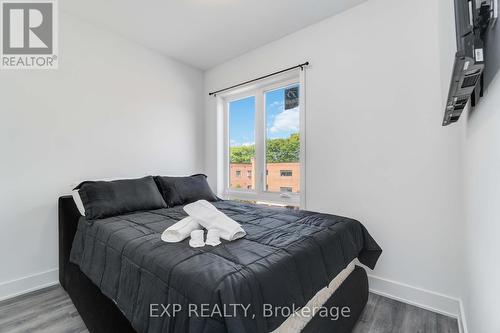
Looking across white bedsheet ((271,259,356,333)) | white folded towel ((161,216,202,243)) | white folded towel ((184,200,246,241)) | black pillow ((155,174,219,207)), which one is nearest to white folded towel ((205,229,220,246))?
white folded towel ((184,200,246,241))

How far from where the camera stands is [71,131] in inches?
91.0

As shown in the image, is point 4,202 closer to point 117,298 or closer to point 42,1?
point 117,298

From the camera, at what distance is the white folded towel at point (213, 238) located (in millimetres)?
1267

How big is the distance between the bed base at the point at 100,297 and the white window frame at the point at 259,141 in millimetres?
1059

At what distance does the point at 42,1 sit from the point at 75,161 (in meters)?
1.47

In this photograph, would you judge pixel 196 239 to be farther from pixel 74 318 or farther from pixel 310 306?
pixel 74 318

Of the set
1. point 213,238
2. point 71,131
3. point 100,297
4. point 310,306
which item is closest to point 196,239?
point 213,238

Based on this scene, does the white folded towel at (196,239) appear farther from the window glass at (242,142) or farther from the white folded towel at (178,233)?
the window glass at (242,142)

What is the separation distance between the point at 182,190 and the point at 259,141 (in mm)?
1160

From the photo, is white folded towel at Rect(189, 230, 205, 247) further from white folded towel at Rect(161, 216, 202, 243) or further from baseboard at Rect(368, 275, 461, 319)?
baseboard at Rect(368, 275, 461, 319)

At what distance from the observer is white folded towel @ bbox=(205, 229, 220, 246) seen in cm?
127

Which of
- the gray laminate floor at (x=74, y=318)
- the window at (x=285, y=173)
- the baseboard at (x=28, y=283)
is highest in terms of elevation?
the window at (x=285, y=173)

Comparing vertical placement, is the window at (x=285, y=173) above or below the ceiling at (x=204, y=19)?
below

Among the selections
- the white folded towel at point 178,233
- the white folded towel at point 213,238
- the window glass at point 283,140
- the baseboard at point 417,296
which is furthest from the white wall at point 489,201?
the window glass at point 283,140
